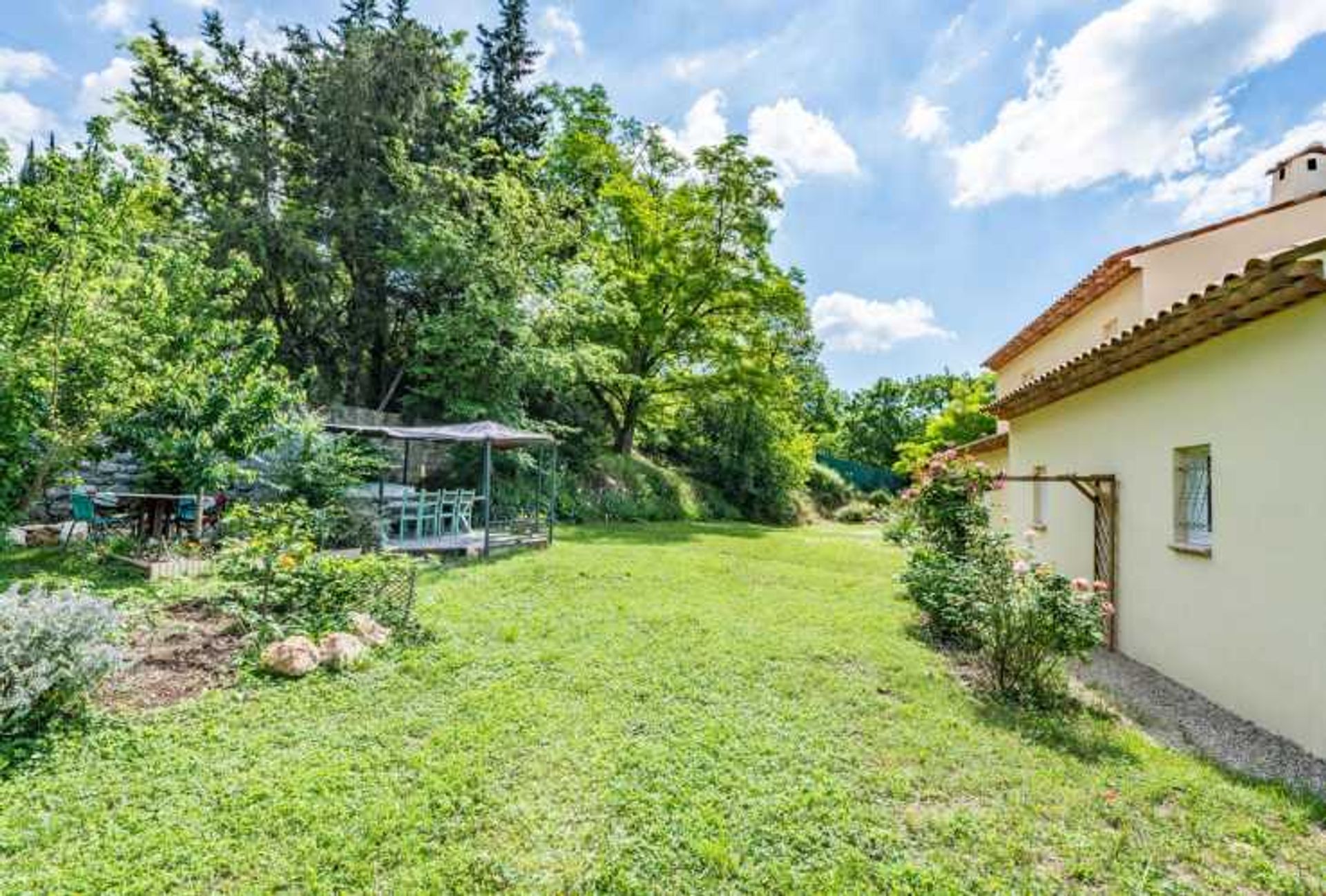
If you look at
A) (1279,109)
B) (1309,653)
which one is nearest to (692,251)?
(1279,109)

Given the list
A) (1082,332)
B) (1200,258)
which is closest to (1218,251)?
(1200,258)

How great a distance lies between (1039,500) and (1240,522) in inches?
201

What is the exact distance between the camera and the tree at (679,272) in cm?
1817

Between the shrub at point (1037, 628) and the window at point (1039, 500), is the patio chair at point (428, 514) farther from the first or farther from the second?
the window at point (1039, 500)

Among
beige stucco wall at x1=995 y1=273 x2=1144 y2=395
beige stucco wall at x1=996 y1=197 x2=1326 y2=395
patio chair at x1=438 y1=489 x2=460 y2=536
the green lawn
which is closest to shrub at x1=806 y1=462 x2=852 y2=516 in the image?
beige stucco wall at x1=995 y1=273 x2=1144 y2=395

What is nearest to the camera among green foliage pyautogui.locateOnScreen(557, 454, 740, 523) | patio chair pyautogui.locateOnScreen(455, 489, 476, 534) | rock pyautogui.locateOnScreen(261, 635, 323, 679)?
rock pyautogui.locateOnScreen(261, 635, 323, 679)

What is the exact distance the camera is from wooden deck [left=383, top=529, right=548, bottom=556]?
9.51 m

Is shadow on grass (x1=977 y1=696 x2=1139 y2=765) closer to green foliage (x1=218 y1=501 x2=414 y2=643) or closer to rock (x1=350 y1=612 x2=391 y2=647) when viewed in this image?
rock (x1=350 y1=612 x2=391 y2=647)

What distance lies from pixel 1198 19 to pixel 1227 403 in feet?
14.9

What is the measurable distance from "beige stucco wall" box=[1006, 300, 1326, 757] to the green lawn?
44.3 inches

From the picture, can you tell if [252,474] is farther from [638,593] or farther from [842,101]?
[842,101]

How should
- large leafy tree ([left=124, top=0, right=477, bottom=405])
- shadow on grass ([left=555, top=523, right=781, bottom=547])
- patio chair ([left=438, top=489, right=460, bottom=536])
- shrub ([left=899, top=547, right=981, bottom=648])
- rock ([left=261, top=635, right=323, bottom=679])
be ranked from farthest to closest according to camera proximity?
large leafy tree ([left=124, top=0, right=477, bottom=405])
shadow on grass ([left=555, top=523, right=781, bottom=547])
patio chair ([left=438, top=489, right=460, bottom=536])
shrub ([left=899, top=547, right=981, bottom=648])
rock ([left=261, top=635, right=323, bottom=679])

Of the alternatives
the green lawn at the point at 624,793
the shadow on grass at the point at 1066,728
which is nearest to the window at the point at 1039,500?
the shadow on grass at the point at 1066,728

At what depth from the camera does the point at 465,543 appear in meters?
10.1
